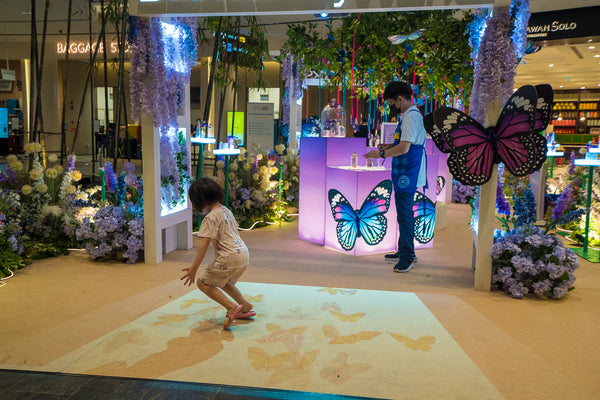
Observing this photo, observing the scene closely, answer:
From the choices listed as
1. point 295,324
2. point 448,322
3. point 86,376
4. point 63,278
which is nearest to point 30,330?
point 86,376

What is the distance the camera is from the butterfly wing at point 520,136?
12.3ft

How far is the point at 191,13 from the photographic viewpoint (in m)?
4.34

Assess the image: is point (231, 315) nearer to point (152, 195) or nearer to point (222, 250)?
point (222, 250)

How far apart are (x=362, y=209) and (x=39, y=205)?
329 cm

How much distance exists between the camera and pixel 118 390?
7.98 ft

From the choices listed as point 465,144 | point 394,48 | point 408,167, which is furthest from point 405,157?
point 394,48

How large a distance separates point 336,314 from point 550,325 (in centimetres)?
144

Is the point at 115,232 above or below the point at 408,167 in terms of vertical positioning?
below

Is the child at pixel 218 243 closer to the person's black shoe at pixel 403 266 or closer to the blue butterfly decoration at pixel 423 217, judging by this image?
the person's black shoe at pixel 403 266

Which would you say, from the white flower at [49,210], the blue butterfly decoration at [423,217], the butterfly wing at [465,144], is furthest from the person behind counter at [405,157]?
the white flower at [49,210]

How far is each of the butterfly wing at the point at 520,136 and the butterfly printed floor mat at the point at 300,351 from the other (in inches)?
52.1

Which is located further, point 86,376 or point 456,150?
point 456,150

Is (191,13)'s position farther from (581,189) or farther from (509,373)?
(581,189)

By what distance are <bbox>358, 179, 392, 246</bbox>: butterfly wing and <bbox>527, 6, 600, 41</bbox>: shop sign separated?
5.96 meters
